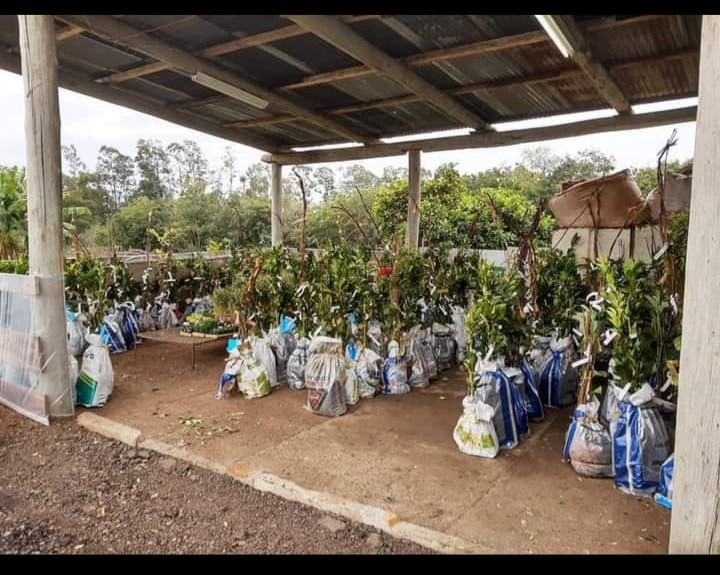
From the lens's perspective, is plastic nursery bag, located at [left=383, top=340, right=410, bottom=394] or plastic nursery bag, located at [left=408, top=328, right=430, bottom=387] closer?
plastic nursery bag, located at [left=383, top=340, right=410, bottom=394]

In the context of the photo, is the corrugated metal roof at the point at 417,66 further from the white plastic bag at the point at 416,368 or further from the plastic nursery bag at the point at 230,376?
the plastic nursery bag at the point at 230,376

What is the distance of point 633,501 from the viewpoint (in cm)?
240

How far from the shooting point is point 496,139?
585 centimetres

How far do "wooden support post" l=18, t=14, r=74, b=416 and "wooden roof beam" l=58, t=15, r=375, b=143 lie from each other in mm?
545

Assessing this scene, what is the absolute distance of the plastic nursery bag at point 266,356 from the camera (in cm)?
414

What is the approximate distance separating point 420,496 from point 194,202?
13.4m

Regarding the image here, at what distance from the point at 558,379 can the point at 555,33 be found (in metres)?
2.40

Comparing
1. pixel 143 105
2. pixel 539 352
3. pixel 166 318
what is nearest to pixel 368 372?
pixel 539 352

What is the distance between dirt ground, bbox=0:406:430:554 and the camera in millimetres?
2100

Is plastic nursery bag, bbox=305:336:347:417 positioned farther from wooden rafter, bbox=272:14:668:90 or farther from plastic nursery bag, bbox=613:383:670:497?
wooden rafter, bbox=272:14:668:90

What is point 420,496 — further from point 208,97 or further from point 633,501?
point 208,97

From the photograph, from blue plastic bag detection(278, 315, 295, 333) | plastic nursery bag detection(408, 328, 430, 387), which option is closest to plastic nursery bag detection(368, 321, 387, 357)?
plastic nursery bag detection(408, 328, 430, 387)

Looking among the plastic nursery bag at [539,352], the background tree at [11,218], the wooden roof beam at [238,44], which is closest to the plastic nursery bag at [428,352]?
the plastic nursery bag at [539,352]
